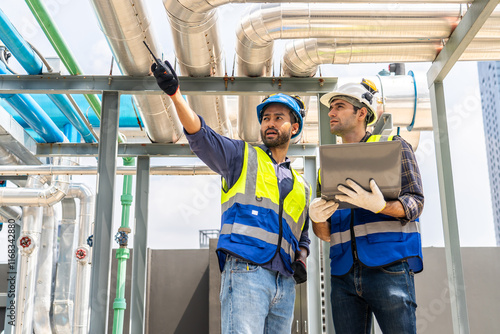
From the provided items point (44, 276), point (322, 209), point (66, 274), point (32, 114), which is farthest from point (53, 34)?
point (66, 274)

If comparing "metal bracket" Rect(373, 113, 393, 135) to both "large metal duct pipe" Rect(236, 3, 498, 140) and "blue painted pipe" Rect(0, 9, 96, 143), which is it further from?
"blue painted pipe" Rect(0, 9, 96, 143)

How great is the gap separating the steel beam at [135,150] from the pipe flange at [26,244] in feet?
6.02

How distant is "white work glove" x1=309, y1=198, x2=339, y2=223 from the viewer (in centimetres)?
212

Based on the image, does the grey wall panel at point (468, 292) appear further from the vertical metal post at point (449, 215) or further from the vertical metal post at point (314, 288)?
the vertical metal post at point (449, 215)

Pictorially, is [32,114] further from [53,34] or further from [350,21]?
[350,21]

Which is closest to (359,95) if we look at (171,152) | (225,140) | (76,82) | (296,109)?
(296,109)

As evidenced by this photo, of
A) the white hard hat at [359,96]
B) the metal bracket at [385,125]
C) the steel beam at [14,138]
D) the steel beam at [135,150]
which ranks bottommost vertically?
the white hard hat at [359,96]

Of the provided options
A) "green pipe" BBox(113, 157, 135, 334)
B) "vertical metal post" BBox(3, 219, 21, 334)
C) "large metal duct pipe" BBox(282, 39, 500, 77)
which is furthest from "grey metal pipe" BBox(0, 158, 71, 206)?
"large metal duct pipe" BBox(282, 39, 500, 77)

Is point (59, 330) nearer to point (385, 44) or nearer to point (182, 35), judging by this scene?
point (182, 35)

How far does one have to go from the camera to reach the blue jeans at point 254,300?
193cm

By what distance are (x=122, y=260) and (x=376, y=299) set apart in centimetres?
603

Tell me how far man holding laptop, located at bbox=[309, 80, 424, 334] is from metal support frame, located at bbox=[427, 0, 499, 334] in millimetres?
1721

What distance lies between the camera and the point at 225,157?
7.18 feet

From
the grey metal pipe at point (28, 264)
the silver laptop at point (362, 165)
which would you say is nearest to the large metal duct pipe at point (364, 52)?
the silver laptop at point (362, 165)
